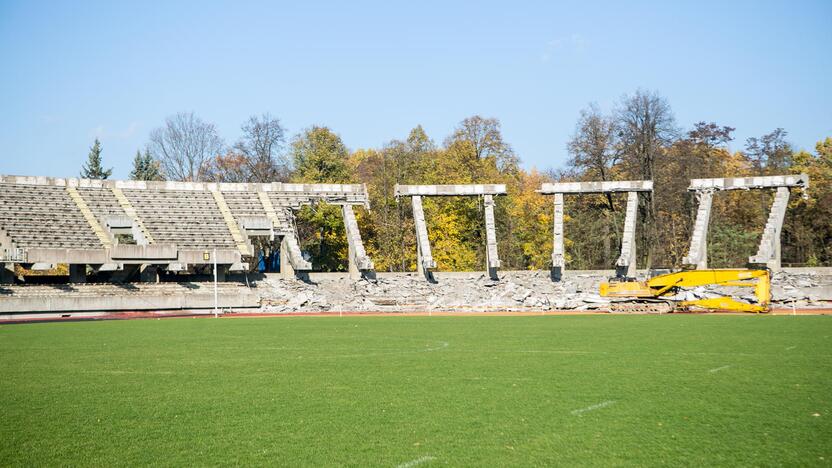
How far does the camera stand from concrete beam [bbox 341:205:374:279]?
4831cm

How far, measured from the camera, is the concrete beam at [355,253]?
48.3m

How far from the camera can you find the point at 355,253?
49719 mm

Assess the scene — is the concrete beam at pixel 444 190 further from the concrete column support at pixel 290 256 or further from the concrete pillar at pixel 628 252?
the concrete pillar at pixel 628 252

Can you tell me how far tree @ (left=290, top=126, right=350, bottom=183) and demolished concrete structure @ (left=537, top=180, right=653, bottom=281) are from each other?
2326 cm

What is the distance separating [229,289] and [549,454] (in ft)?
131

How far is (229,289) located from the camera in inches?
1810

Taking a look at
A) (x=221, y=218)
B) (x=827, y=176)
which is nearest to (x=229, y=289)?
(x=221, y=218)

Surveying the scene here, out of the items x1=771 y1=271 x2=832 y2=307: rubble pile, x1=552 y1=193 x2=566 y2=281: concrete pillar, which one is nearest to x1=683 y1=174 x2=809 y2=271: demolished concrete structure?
x1=771 y1=271 x2=832 y2=307: rubble pile

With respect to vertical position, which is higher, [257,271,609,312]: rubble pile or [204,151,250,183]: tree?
[204,151,250,183]: tree

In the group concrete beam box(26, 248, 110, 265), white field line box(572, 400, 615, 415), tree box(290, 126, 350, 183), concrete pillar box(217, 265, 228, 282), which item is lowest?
white field line box(572, 400, 615, 415)

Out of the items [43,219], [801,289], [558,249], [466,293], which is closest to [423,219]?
[466,293]

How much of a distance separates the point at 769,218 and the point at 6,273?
148 feet

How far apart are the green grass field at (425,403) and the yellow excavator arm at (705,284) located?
48.3ft

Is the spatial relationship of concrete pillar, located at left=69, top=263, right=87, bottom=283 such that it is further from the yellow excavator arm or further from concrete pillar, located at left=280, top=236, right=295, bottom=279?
the yellow excavator arm
